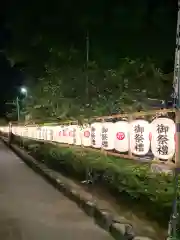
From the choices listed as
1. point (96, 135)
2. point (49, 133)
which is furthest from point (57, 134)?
point (96, 135)

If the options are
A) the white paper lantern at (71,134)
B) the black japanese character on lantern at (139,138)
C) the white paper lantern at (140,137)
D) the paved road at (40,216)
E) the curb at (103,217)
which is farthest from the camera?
the white paper lantern at (71,134)

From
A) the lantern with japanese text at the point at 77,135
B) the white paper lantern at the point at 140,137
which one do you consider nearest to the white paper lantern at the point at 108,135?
the white paper lantern at the point at 140,137

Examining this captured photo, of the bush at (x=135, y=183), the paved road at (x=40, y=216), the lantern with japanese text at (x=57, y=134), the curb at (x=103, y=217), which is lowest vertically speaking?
the paved road at (x=40, y=216)

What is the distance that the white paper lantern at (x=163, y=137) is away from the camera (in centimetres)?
696

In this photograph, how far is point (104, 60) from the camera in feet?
37.2

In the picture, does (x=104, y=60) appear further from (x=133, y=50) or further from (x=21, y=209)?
(x=21, y=209)

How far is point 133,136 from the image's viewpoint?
28.0 ft

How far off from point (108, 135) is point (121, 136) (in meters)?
1.05

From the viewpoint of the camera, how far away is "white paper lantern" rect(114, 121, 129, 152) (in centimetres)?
902

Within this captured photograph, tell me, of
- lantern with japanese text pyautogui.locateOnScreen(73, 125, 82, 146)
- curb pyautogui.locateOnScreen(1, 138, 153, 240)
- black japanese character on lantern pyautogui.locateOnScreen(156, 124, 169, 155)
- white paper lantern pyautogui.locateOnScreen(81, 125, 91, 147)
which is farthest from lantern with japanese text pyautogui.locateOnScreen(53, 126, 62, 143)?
black japanese character on lantern pyautogui.locateOnScreen(156, 124, 169, 155)

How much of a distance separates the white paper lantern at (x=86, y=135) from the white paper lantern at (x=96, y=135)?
1.60 ft

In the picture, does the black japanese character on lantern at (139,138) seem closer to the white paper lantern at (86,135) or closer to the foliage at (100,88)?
the foliage at (100,88)

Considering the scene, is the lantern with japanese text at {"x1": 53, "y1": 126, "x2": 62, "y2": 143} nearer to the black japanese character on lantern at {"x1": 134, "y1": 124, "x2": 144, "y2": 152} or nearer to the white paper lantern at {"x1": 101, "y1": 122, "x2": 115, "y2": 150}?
the white paper lantern at {"x1": 101, "y1": 122, "x2": 115, "y2": 150}

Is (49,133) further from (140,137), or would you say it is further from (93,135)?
(140,137)
